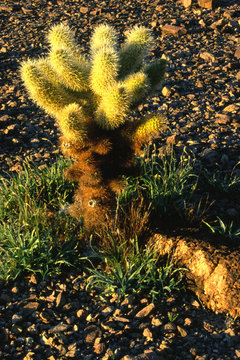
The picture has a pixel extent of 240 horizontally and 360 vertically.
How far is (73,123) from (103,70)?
1.59 feet

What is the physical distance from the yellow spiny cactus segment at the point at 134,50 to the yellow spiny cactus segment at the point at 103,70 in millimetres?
330

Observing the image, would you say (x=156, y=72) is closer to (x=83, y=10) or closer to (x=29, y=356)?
(x=29, y=356)

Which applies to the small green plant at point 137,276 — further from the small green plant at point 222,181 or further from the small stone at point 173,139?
the small stone at point 173,139

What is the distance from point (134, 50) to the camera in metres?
3.85

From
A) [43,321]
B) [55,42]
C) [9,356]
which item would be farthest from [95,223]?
[55,42]

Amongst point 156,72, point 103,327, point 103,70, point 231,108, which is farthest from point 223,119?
point 103,327

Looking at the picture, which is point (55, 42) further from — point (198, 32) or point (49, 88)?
point (198, 32)

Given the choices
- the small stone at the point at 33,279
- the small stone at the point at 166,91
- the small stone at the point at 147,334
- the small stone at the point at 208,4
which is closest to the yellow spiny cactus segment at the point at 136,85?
the small stone at the point at 33,279

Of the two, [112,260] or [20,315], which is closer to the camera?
[20,315]

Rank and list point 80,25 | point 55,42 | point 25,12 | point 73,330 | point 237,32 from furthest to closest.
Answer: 1. point 25,12
2. point 80,25
3. point 237,32
4. point 55,42
5. point 73,330

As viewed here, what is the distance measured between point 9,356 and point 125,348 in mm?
750

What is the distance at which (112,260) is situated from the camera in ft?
11.5

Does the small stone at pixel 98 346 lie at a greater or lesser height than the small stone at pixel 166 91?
lesser

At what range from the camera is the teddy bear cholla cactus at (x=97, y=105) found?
339cm
